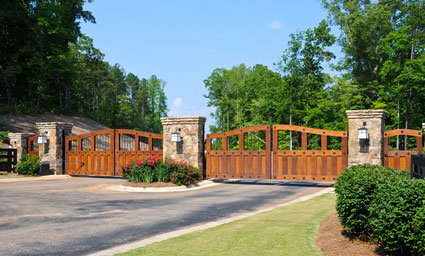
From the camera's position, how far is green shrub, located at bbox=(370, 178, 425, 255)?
470cm

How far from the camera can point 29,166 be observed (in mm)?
22219

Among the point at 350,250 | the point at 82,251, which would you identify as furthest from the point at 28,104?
the point at 350,250

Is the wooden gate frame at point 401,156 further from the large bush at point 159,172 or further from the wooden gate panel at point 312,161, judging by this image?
the large bush at point 159,172

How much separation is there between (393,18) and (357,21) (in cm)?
603

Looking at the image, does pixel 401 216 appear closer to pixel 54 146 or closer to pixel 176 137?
pixel 176 137

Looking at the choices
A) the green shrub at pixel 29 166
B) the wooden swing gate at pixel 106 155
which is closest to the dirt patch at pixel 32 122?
the green shrub at pixel 29 166

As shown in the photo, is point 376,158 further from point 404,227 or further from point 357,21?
point 357,21

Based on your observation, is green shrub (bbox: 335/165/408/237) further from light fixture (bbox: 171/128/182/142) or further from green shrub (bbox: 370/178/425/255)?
light fixture (bbox: 171/128/182/142)

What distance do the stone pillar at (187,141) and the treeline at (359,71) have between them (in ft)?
76.7

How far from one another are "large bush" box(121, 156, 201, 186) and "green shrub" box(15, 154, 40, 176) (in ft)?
27.8

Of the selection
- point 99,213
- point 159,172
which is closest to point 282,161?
point 159,172

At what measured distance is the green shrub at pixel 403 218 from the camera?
4.70 meters

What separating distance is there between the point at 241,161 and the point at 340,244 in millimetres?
11160

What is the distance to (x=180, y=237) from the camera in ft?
22.3
